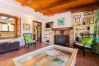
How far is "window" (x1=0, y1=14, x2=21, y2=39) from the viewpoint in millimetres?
4552

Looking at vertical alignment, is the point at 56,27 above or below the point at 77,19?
below

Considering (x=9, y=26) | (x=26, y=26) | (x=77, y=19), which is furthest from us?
(x=26, y=26)

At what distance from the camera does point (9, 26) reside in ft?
16.5

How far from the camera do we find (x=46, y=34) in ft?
26.8

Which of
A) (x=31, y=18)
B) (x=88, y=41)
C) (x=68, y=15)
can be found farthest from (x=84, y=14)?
(x=31, y=18)

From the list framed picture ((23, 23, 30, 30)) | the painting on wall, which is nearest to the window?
framed picture ((23, 23, 30, 30))

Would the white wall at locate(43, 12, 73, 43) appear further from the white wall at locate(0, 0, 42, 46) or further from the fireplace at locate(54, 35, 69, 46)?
the white wall at locate(0, 0, 42, 46)

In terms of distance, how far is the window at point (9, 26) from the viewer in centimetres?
455

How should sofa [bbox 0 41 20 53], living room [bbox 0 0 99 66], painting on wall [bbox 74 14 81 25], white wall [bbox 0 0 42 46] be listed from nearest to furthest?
sofa [bbox 0 41 20 53], living room [bbox 0 0 99 66], white wall [bbox 0 0 42 46], painting on wall [bbox 74 14 81 25]

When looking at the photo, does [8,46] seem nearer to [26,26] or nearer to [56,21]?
[26,26]

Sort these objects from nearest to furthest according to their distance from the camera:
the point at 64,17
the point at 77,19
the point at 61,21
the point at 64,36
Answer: the point at 77,19, the point at 64,36, the point at 64,17, the point at 61,21

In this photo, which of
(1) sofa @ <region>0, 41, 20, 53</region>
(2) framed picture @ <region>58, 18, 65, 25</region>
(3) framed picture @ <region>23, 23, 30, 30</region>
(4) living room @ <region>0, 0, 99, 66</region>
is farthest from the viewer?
(2) framed picture @ <region>58, 18, 65, 25</region>

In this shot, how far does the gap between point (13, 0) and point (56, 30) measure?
3.91 metres

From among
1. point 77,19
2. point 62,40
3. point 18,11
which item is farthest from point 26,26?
point 77,19
